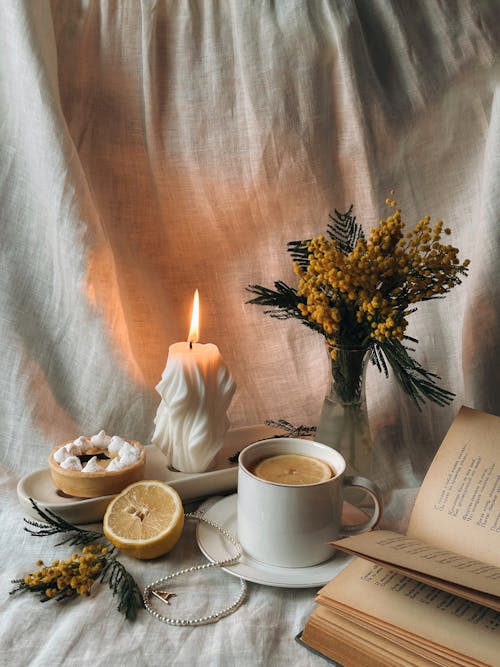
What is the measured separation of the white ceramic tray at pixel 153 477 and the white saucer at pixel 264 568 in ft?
0.23

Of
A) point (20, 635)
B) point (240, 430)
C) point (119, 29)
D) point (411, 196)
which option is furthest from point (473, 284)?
point (20, 635)

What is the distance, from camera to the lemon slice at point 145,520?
735 mm

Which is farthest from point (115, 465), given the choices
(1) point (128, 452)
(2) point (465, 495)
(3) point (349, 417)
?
(2) point (465, 495)

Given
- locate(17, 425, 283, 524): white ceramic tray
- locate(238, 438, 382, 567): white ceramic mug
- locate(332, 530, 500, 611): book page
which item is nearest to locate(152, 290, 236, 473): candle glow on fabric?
locate(17, 425, 283, 524): white ceramic tray

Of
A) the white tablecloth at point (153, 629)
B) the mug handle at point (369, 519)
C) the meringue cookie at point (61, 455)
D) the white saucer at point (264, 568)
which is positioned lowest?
the white tablecloth at point (153, 629)

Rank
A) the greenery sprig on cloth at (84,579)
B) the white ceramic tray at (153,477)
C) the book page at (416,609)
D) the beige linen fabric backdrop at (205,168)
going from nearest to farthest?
the book page at (416,609)
the greenery sprig on cloth at (84,579)
the white ceramic tray at (153,477)
the beige linen fabric backdrop at (205,168)

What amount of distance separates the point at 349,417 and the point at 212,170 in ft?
1.36

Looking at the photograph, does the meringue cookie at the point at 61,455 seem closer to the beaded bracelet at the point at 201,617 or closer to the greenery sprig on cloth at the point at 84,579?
the greenery sprig on cloth at the point at 84,579

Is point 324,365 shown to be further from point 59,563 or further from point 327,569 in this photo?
point 59,563

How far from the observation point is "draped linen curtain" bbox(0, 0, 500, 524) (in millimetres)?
959

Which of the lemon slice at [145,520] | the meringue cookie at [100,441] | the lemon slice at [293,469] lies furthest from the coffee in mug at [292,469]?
the meringue cookie at [100,441]

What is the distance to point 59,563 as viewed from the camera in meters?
0.71

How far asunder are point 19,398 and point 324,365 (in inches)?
17.7

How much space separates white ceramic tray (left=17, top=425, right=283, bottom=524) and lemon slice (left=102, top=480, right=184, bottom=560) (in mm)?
37
